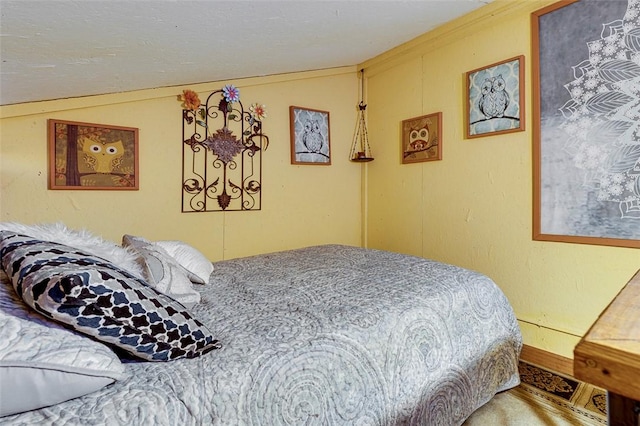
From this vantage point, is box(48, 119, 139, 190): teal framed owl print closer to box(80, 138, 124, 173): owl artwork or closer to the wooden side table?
box(80, 138, 124, 173): owl artwork

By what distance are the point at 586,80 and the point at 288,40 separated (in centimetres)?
184

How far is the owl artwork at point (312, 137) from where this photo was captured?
3.00m

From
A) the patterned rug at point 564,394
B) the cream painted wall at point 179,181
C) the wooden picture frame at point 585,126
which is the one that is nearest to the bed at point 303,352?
the patterned rug at point 564,394

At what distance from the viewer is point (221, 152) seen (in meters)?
2.57

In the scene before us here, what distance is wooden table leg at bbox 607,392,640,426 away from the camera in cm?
59

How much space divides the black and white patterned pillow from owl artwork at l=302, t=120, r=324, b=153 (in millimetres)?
2310

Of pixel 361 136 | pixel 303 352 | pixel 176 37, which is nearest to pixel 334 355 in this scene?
pixel 303 352

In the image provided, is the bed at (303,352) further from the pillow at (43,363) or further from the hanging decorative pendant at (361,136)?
the hanging decorative pendant at (361,136)

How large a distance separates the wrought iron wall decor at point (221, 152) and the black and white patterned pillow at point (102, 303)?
1.61 m

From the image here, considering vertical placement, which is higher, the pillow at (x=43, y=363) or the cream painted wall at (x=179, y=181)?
the cream painted wall at (x=179, y=181)

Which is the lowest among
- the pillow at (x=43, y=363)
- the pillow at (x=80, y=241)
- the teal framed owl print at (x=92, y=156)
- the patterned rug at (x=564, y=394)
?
the patterned rug at (x=564, y=394)

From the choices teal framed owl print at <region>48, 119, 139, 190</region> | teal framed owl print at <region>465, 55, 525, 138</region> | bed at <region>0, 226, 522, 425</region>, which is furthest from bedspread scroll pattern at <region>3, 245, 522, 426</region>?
teal framed owl print at <region>465, 55, 525, 138</region>

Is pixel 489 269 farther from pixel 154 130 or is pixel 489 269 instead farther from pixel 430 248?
pixel 154 130

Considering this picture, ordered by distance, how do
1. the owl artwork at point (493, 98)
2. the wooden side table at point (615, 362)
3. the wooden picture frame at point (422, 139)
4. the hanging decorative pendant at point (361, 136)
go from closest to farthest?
the wooden side table at point (615, 362)
the owl artwork at point (493, 98)
the wooden picture frame at point (422, 139)
the hanging decorative pendant at point (361, 136)
